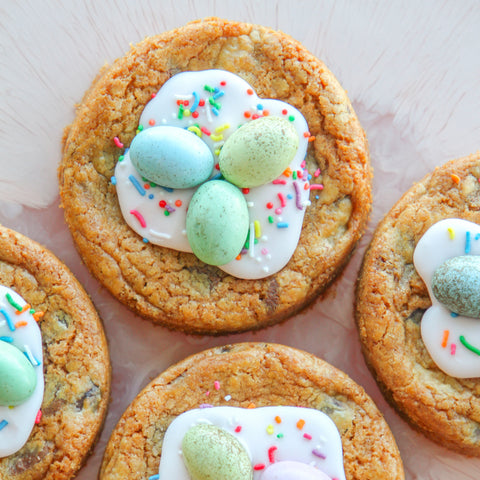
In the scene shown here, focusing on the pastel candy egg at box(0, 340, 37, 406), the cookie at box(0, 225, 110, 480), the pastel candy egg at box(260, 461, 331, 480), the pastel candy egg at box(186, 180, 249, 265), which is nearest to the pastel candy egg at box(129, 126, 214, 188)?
the pastel candy egg at box(186, 180, 249, 265)

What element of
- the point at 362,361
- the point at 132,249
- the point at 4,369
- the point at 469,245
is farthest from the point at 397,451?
the point at 4,369

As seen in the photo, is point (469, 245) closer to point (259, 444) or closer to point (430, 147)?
point (430, 147)

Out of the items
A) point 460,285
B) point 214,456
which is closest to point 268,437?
point 214,456

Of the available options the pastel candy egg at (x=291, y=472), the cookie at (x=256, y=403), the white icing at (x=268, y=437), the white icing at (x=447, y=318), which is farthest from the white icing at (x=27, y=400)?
the white icing at (x=447, y=318)

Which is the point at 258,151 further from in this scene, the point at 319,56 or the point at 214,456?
the point at 214,456

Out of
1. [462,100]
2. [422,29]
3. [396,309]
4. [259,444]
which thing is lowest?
[259,444]
